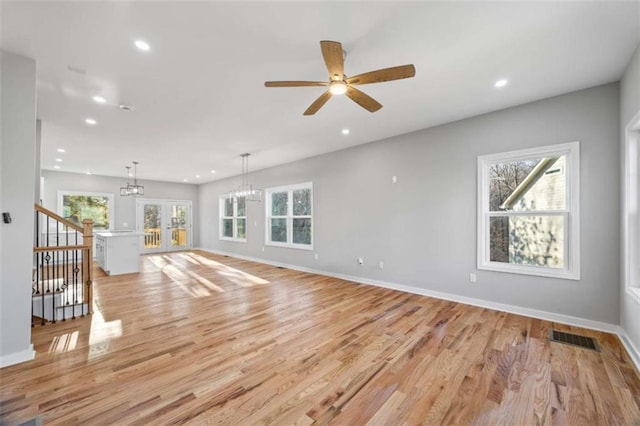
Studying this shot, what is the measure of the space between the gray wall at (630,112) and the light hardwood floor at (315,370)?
25cm

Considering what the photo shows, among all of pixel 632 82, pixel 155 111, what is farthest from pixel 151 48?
pixel 632 82

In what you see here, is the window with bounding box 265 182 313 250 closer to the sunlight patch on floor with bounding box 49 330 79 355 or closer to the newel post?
the newel post

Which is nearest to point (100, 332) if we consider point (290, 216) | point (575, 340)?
point (290, 216)

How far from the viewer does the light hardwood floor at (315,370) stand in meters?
1.78

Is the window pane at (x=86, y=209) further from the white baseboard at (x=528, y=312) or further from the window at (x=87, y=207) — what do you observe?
the white baseboard at (x=528, y=312)

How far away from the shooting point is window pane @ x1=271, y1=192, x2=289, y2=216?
7.29m

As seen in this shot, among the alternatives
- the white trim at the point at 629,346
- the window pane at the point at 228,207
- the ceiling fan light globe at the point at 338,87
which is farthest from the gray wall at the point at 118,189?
the white trim at the point at 629,346

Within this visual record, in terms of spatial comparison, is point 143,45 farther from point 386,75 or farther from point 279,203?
point 279,203

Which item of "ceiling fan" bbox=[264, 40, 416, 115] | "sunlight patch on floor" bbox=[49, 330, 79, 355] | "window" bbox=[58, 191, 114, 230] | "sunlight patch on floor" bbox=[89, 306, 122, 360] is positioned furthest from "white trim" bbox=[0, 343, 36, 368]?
"window" bbox=[58, 191, 114, 230]

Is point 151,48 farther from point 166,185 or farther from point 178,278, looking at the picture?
point 166,185

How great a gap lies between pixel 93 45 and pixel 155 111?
4.70 ft

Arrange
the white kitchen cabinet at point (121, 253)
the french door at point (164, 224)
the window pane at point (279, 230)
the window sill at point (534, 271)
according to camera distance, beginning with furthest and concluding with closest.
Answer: the french door at point (164, 224), the window pane at point (279, 230), the white kitchen cabinet at point (121, 253), the window sill at point (534, 271)

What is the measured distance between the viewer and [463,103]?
3.47 meters

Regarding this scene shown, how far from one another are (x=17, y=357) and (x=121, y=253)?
4.27 metres
